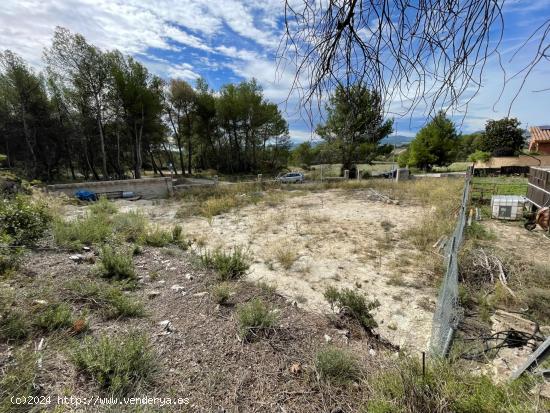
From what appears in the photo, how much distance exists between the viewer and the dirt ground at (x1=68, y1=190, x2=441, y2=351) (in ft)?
11.8

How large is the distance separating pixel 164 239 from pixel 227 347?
12.5 ft

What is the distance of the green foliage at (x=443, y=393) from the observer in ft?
4.44

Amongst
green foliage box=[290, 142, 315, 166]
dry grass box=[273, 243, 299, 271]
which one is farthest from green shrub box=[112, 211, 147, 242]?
green foliage box=[290, 142, 315, 166]

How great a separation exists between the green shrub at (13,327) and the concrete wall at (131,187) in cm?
1320

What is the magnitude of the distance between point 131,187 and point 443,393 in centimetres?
1556

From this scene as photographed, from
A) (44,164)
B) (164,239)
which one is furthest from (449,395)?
(44,164)

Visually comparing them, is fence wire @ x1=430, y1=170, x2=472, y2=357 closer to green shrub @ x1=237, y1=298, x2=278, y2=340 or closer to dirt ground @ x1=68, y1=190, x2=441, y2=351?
dirt ground @ x1=68, y1=190, x2=441, y2=351

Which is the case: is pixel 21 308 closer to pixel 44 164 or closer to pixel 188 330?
pixel 188 330

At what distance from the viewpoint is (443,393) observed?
1.45 m

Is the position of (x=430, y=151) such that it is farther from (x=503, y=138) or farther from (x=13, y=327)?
(x=13, y=327)

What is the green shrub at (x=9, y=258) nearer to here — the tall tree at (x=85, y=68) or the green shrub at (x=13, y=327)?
the green shrub at (x=13, y=327)

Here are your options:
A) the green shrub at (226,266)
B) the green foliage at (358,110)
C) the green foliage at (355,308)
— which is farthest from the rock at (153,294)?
the green foliage at (358,110)

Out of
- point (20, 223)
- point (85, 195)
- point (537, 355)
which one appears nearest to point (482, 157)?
point (537, 355)

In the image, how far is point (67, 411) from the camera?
4.51 feet
